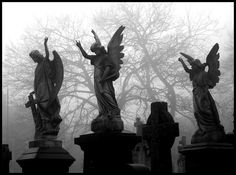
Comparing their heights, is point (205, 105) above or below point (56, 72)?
below

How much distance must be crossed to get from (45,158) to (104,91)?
176 centimetres

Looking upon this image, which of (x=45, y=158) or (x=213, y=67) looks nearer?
(x=45, y=158)

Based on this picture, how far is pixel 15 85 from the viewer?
22688 mm

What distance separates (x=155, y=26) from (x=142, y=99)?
4.83 metres

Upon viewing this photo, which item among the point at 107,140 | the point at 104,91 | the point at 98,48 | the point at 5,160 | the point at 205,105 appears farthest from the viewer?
the point at 5,160

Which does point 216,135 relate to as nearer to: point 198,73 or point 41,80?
point 198,73

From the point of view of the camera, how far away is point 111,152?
7215 millimetres

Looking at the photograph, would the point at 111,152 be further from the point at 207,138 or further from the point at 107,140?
the point at 207,138

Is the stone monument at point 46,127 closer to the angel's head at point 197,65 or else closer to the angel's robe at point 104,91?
the angel's robe at point 104,91

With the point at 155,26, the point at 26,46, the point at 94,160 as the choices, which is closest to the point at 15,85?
the point at 26,46

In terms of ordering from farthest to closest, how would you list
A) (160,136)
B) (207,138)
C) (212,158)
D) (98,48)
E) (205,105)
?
(205,105) < (207,138) < (212,158) < (98,48) < (160,136)

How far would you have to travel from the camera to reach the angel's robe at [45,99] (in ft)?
26.8

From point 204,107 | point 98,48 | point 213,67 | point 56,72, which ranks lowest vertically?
point 204,107

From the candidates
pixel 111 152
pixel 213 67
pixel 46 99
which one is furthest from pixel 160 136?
pixel 213 67
